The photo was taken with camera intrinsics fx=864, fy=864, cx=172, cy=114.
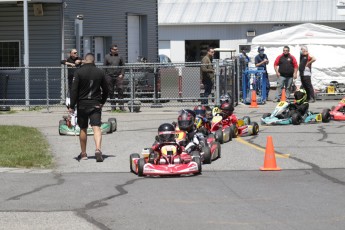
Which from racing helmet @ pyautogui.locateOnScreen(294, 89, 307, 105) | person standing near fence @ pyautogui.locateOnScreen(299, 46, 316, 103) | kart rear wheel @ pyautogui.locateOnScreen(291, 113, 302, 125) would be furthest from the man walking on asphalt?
person standing near fence @ pyautogui.locateOnScreen(299, 46, 316, 103)

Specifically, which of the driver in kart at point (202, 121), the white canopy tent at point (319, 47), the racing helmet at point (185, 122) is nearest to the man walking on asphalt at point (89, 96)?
the racing helmet at point (185, 122)

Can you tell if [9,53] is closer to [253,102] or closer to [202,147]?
[253,102]

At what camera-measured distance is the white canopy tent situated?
35.4 metres

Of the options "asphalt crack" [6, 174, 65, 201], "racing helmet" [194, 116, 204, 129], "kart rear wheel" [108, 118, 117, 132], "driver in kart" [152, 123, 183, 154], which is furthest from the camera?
"kart rear wheel" [108, 118, 117, 132]

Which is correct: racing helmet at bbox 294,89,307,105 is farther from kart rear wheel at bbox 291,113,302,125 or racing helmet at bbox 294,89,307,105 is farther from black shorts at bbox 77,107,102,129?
black shorts at bbox 77,107,102,129

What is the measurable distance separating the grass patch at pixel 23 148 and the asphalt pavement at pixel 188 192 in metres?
0.34

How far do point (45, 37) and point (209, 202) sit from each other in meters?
20.2

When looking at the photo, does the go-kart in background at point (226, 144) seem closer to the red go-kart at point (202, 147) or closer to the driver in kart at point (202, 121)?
the red go-kart at point (202, 147)

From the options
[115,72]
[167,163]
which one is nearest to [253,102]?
[115,72]

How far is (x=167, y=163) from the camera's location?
13.5m

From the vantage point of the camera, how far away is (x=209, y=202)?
1088 centimetres

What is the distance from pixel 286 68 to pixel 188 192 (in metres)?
16.7

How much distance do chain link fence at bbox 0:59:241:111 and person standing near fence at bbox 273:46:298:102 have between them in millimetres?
1463

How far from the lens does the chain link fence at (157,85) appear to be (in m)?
26.5
